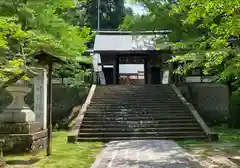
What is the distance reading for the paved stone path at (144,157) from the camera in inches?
277

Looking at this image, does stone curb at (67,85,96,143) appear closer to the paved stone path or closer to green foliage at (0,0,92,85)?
the paved stone path

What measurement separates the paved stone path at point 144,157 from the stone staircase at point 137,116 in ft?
8.22

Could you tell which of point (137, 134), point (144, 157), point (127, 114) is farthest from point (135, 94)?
point (144, 157)

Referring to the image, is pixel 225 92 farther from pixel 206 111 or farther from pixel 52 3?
pixel 52 3

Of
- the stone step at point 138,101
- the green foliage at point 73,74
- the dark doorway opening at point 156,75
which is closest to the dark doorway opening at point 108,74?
the dark doorway opening at point 156,75

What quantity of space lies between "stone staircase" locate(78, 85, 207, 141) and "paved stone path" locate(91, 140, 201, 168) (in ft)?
8.22

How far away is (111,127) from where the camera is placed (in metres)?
13.4

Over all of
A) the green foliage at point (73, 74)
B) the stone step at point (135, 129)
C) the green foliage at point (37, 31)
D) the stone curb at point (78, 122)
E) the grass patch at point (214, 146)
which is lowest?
the grass patch at point (214, 146)

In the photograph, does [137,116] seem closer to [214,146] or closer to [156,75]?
[214,146]

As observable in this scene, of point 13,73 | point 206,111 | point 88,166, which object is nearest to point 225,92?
point 206,111

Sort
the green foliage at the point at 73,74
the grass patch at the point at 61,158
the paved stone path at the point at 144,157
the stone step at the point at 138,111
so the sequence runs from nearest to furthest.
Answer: the paved stone path at the point at 144,157, the grass patch at the point at 61,158, the stone step at the point at 138,111, the green foliage at the point at 73,74

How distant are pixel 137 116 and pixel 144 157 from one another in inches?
266

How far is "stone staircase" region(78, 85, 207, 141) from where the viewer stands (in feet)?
41.6

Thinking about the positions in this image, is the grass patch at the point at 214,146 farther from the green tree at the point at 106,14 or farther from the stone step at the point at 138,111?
the green tree at the point at 106,14
